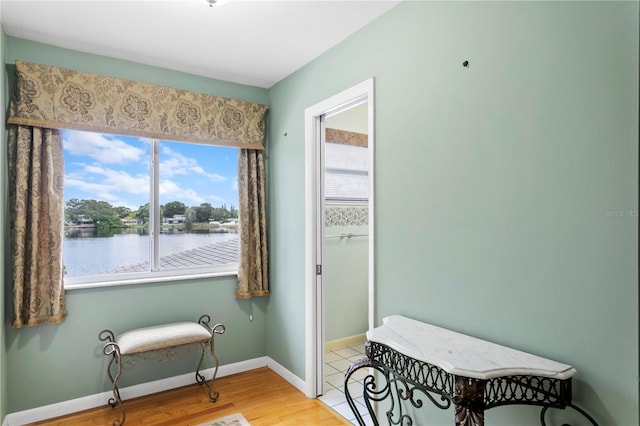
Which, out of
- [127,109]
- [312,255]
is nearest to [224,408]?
[312,255]

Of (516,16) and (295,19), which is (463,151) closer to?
(516,16)

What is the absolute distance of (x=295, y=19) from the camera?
234cm

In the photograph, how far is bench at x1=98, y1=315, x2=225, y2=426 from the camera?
2518 millimetres

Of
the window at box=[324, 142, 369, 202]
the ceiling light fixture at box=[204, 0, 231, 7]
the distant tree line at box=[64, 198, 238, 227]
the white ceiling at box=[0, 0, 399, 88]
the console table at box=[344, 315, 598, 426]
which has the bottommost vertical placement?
the console table at box=[344, 315, 598, 426]

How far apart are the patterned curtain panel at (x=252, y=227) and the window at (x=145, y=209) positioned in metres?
0.16

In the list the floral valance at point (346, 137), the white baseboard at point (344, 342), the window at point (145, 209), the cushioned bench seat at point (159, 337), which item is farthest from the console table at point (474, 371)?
the floral valance at point (346, 137)

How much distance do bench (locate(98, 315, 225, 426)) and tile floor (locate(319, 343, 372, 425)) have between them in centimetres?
90

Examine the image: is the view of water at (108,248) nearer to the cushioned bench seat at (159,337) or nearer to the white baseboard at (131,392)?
the cushioned bench seat at (159,337)

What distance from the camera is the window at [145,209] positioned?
A: 2826 mm

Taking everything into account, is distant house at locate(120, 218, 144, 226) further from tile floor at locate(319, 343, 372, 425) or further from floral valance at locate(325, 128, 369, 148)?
tile floor at locate(319, 343, 372, 425)

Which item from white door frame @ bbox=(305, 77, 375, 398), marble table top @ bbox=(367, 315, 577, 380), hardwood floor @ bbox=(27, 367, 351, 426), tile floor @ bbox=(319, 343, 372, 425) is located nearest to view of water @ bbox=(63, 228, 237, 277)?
hardwood floor @ bbox=(27, 367, 351, 426)

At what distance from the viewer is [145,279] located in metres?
2.99

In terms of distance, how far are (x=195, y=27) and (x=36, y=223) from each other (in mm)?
1688

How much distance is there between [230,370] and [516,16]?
10.7 ft
